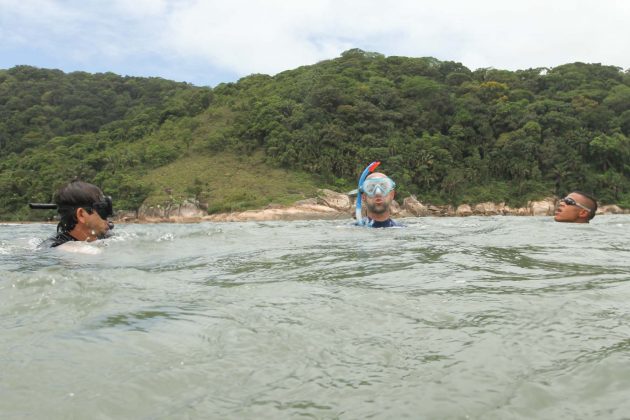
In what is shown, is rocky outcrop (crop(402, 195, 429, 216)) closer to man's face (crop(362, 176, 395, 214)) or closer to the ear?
man's face (crop(362, 176, 395, 214))

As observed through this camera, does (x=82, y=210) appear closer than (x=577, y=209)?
Yes

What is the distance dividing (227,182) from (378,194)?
44.2m

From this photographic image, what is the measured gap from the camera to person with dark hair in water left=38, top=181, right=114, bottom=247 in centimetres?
649

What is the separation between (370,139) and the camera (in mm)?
57594

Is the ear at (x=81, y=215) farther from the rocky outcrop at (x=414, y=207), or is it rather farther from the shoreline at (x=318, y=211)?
the rocky outcrop at (x=414, y=207)

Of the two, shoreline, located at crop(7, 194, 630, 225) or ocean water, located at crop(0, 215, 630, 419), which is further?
shoreline, located at crop(7, 194, 630, 225)

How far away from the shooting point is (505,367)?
78.3 inches

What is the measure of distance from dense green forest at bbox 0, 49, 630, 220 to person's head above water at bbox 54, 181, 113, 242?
4012 centimetres

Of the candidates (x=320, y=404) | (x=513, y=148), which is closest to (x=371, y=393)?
(x=320, y=404)

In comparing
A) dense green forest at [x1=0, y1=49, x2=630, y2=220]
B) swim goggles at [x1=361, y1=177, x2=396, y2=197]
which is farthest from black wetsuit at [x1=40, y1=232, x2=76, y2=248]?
dense green forest at [x1=0, y1=49, x2=630, y2=220]

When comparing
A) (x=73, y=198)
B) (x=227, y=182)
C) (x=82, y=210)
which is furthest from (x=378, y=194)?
(x=227, y=182)

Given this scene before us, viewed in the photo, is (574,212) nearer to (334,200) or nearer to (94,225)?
(94,225)

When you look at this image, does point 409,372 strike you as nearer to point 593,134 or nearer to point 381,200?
point 381,200

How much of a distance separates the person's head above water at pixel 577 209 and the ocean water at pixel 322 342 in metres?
6.00
